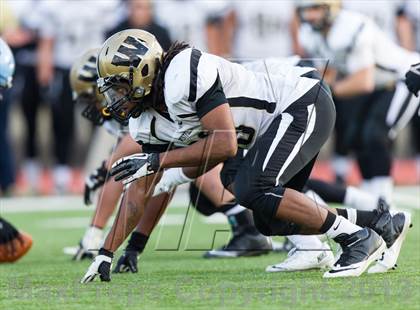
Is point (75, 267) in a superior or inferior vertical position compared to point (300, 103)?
inferior

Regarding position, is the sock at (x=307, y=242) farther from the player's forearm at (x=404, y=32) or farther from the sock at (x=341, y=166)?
the player's forearm at (x=404, y=32)

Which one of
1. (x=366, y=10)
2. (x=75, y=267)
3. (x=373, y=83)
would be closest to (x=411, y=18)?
(x=366, y=10)

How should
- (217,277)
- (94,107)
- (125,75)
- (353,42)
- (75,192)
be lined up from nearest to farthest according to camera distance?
(125,75)
(217,277)
(94,107)
(353,42)
(75,192)

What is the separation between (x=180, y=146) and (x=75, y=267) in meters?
1.11

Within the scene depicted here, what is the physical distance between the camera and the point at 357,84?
7.60 meters

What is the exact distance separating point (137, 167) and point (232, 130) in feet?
1.40

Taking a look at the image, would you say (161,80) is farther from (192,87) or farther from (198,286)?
(198,286)

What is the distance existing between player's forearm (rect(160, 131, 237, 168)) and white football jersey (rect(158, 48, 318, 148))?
0.12 meters

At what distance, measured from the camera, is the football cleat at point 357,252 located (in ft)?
15.3

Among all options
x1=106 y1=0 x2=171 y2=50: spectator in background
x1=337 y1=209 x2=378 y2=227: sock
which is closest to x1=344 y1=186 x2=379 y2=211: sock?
x1=337 y1=209 x2=378 y2=227: sock

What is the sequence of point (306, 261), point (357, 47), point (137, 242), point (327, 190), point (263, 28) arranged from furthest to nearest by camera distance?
point (263, 28)
point (357, 47)
point (327, 190)
point (137, 242)
point (306, 261)

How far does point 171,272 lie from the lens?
5246mm

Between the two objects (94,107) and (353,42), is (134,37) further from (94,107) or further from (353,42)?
(353,42)

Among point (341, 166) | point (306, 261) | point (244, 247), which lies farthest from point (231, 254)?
point (341, 166)
